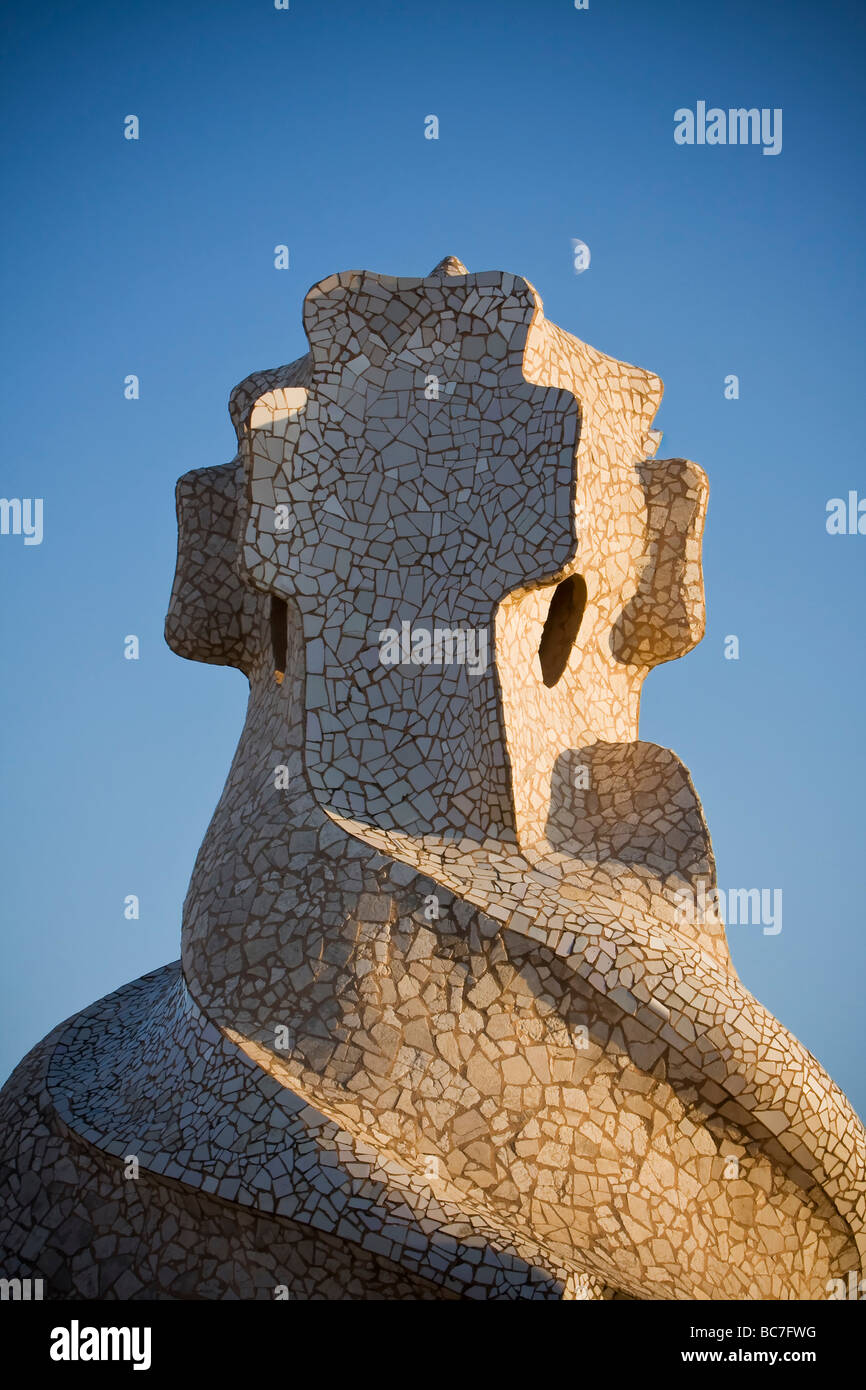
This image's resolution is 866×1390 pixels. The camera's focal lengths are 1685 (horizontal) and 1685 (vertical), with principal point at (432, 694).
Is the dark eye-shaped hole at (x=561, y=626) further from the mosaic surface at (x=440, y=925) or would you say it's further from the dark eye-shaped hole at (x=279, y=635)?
the dark eye-shaped hole at (x=279, y=635)

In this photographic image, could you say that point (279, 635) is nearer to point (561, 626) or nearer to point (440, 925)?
point (561, 626)

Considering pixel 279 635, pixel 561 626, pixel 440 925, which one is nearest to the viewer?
pixel 440 925

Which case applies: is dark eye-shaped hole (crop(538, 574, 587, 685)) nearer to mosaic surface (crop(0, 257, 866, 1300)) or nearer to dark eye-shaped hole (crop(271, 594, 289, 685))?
mosaic surface (crop(0, 257, 866, 1300))

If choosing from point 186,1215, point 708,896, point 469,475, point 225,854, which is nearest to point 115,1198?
point 186,1215

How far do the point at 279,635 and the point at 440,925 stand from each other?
2949 millimetres

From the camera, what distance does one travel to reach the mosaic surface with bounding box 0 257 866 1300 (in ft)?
31.9

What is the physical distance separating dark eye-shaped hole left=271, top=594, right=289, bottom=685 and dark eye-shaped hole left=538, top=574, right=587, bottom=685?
1.87 metres

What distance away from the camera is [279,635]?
12.3 m

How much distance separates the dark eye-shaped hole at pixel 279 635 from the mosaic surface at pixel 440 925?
0.03 m

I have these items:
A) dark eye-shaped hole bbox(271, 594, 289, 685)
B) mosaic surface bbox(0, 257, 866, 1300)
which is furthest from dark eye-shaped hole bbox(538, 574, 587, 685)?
dark eye-shaped hole bbox(271, 594, 289, 685)

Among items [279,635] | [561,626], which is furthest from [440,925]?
[279,635]

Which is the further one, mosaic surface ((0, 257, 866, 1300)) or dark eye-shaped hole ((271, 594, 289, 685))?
dark eye-shaped hole ((271, 594, 289, 685))

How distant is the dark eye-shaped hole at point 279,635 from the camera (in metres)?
12.3
